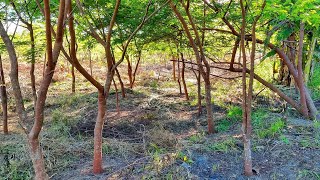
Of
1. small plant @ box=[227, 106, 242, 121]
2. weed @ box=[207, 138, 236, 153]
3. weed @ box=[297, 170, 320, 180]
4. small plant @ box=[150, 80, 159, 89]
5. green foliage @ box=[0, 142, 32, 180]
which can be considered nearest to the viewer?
weed @ box=[297, 170, 320, 180]

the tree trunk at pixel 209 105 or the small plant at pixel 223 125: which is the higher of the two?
the tree trunk at pixel 209 105

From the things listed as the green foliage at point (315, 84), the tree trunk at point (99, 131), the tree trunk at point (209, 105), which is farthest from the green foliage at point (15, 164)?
the green foliage at point (315, 84)

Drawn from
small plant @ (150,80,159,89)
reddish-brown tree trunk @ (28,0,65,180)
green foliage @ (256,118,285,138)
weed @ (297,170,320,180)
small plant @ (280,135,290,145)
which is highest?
reddish-brown tree trunk @ (28,0,65,180)

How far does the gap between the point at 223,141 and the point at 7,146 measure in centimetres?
322

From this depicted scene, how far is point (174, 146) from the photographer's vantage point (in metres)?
4.02

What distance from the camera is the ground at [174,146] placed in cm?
335

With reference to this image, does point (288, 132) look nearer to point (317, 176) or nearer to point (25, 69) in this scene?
point (317, 176)

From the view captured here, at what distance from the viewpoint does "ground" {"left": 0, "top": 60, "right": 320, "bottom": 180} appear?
335 centimetres

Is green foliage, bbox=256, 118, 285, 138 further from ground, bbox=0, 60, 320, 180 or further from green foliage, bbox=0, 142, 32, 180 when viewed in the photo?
green foliage, bbox=0, 142, 32, 180

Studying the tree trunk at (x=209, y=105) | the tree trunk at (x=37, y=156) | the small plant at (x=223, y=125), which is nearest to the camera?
the tree trunk at (x=37, y=156)

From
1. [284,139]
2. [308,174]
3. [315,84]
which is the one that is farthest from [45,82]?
[315,84]

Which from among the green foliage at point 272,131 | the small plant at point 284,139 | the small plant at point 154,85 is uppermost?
the small plant at point 154,85

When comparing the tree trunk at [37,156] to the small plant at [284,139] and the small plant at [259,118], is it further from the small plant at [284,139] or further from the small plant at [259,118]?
the small plant at [259,118]

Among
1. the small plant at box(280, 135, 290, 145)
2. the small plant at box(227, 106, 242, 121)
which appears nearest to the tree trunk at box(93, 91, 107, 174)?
the small plant at box(280, 135, 290, 145)
